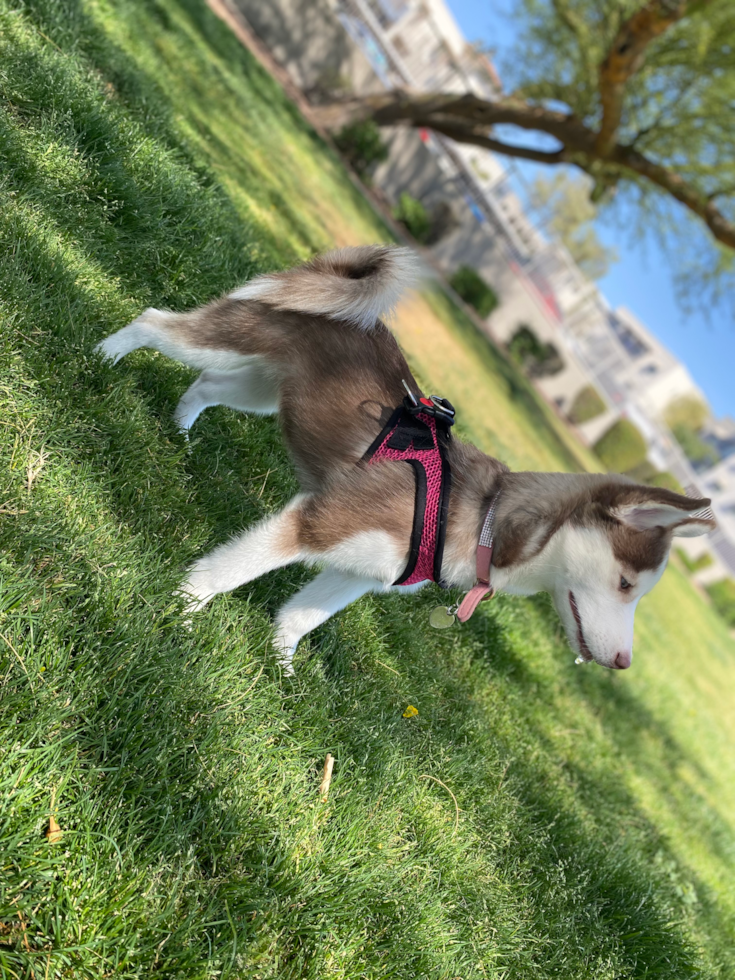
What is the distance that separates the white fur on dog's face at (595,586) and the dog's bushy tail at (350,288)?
A: 127 centimetres

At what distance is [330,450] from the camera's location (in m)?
2.96

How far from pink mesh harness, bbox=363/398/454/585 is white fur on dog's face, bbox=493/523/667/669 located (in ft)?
1.33

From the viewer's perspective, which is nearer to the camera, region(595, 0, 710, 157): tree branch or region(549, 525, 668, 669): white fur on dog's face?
region(549, 525, 668, 669): white fur on dog's face

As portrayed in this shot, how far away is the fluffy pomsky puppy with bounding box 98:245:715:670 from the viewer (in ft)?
9.04

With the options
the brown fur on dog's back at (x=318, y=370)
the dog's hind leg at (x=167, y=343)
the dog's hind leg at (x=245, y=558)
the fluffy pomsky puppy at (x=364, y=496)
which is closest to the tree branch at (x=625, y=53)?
the fluffy pomsky puppy at (x=364, y=496)

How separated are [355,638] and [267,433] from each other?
4.43 ft

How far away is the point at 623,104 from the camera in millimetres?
14992

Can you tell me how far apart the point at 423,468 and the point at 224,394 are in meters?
1.26

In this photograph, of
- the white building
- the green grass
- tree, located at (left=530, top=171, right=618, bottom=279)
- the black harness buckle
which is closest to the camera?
the green grass

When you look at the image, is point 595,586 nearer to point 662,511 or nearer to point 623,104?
point 662,511

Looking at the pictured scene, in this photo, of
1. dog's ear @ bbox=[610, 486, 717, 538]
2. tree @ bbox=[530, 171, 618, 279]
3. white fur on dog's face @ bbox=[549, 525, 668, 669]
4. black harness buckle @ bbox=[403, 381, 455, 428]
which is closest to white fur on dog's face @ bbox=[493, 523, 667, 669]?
white fur on dog's face @ bbox=[549, 525, 668, 669]

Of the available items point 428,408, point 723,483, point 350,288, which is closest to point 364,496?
point 428,408

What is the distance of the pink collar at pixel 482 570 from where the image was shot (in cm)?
284

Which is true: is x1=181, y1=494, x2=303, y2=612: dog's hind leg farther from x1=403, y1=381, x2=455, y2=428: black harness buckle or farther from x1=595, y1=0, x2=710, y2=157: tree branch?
x1=595, y1=0, x2=710, y2=157: tree branch
